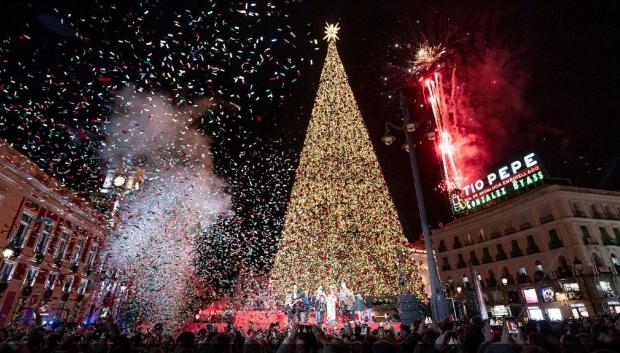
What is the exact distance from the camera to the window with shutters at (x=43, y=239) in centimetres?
2260

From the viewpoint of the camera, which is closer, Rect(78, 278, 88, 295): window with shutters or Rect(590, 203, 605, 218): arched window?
Rect(78, 278, 88, 295): window with shutters

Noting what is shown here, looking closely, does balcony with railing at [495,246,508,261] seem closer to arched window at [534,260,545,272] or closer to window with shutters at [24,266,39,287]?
arched window at [534,260,545,272]

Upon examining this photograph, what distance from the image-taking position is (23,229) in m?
20.9

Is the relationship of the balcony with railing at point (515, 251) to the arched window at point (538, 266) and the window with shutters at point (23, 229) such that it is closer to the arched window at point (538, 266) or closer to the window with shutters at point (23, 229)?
the arched window at point (538, 266)

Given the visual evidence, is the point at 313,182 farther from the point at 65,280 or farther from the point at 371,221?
the point at 65,280

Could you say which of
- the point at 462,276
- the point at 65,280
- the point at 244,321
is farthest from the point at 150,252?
the point at 462,276

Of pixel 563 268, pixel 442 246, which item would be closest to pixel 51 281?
pixel 442 246

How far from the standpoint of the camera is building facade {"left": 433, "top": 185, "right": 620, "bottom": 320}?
28188mm

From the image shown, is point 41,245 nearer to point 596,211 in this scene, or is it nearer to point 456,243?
point 456,243

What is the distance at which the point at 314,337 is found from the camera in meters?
5.10

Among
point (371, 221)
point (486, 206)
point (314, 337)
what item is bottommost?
point (314, 337)

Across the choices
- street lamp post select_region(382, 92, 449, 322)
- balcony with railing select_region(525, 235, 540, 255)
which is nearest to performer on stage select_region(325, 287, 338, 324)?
street lamp post select_region(382, 92, 449, 322)

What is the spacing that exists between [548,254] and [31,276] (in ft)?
144

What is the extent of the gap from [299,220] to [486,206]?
30307 millimetres
